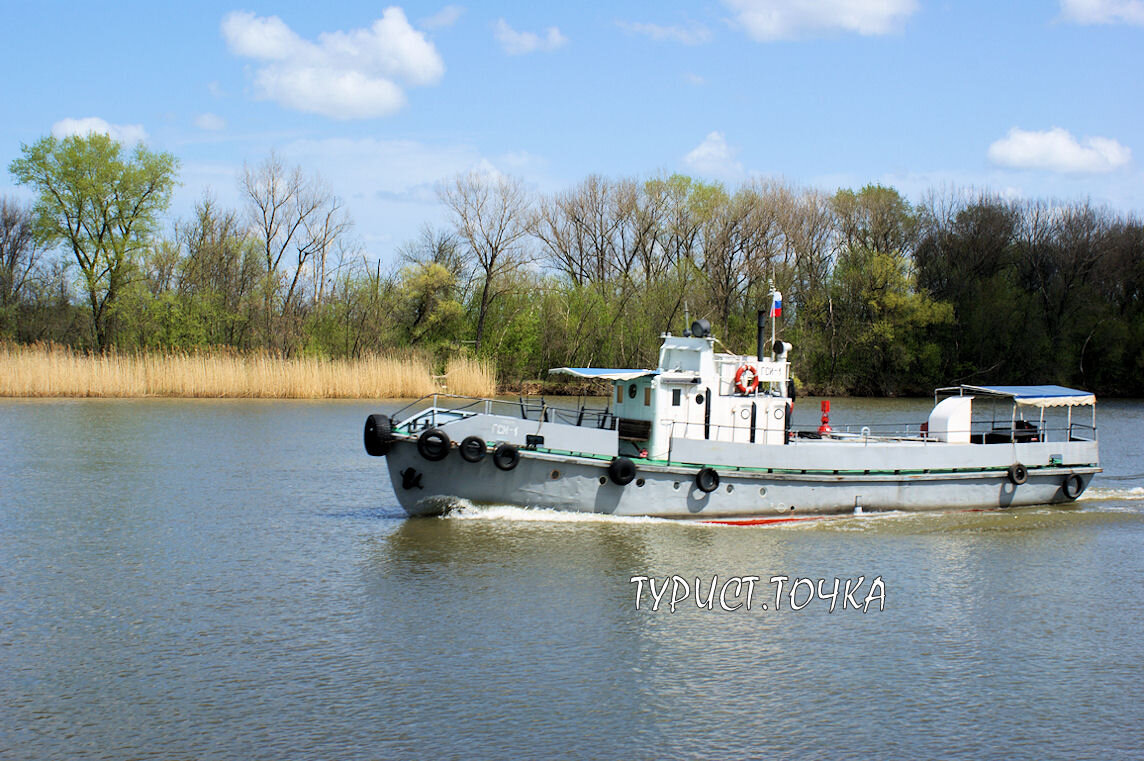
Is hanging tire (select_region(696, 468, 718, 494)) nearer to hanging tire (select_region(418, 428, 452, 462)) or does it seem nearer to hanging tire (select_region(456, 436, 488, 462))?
hanging tire (select_region(456, 436, 488, 462))

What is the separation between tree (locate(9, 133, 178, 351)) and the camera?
53.6 metres

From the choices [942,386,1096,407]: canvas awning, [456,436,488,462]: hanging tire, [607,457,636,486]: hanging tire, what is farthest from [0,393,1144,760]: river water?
[942,386,1096,407]: canvas awning

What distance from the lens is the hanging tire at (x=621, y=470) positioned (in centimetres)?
1825

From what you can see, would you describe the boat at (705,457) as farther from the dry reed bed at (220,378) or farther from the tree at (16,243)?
the tree at (16,243)

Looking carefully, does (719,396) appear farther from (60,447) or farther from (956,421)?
(60,447)

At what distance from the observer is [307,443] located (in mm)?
30234

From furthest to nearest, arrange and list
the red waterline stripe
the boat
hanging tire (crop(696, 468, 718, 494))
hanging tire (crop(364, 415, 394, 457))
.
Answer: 1. the red waterline stripe
2. hanging tire (crop(696, 468, 718, 494))
3. the boat
4. hanging tire (crop(364, 415, 394, 457))

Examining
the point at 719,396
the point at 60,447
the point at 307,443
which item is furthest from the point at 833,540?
the point at 60,447

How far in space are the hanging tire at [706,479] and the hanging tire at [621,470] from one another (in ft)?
4.46

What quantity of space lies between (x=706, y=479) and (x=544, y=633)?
6.96 metres

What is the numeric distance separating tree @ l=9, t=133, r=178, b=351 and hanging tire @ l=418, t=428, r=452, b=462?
42027 mm

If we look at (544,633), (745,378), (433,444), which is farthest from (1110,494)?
(544,633)

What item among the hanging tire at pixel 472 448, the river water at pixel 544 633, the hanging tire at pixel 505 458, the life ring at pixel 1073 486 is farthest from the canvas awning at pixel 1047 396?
the hanging tire at pixel 472 448

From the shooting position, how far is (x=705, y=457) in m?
19.1
